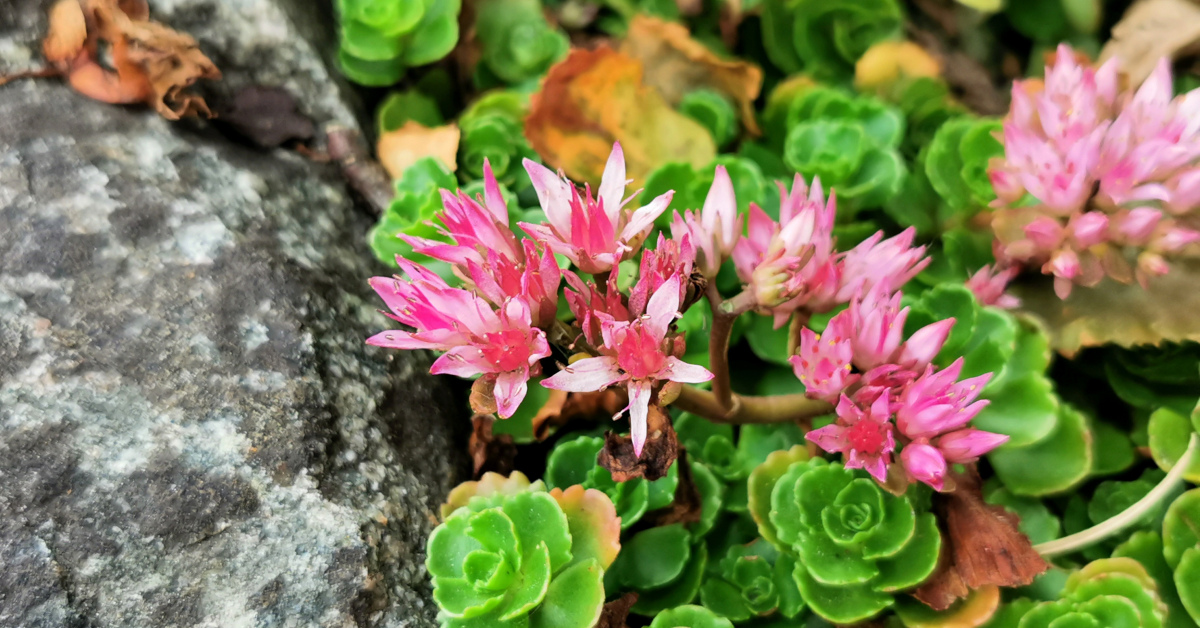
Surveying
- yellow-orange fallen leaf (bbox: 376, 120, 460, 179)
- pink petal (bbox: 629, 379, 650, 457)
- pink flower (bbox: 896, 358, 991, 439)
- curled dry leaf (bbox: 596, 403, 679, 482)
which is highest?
pink petal (bbox: 629, 379, 650, 457)

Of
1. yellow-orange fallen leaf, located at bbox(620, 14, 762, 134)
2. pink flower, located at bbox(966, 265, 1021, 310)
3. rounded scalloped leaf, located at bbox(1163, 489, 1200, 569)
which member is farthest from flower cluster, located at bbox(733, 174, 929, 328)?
yellow-orange fallen leaf, located at bbox(620, 14, 762, 134)

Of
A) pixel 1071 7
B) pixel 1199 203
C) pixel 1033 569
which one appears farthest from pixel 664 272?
pixel 1071 7

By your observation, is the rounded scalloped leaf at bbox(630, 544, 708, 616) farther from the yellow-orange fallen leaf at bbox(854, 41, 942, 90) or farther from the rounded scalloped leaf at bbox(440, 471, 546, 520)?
the yellow-orange fallen leaf at bbox(854, 41, 942, 90)

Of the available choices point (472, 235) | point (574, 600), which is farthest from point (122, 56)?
point (574, 600)

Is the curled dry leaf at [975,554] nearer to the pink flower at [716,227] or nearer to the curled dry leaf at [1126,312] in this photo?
the curled dry leaf at [1126,312]

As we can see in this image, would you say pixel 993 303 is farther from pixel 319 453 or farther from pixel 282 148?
pixel 282 148
